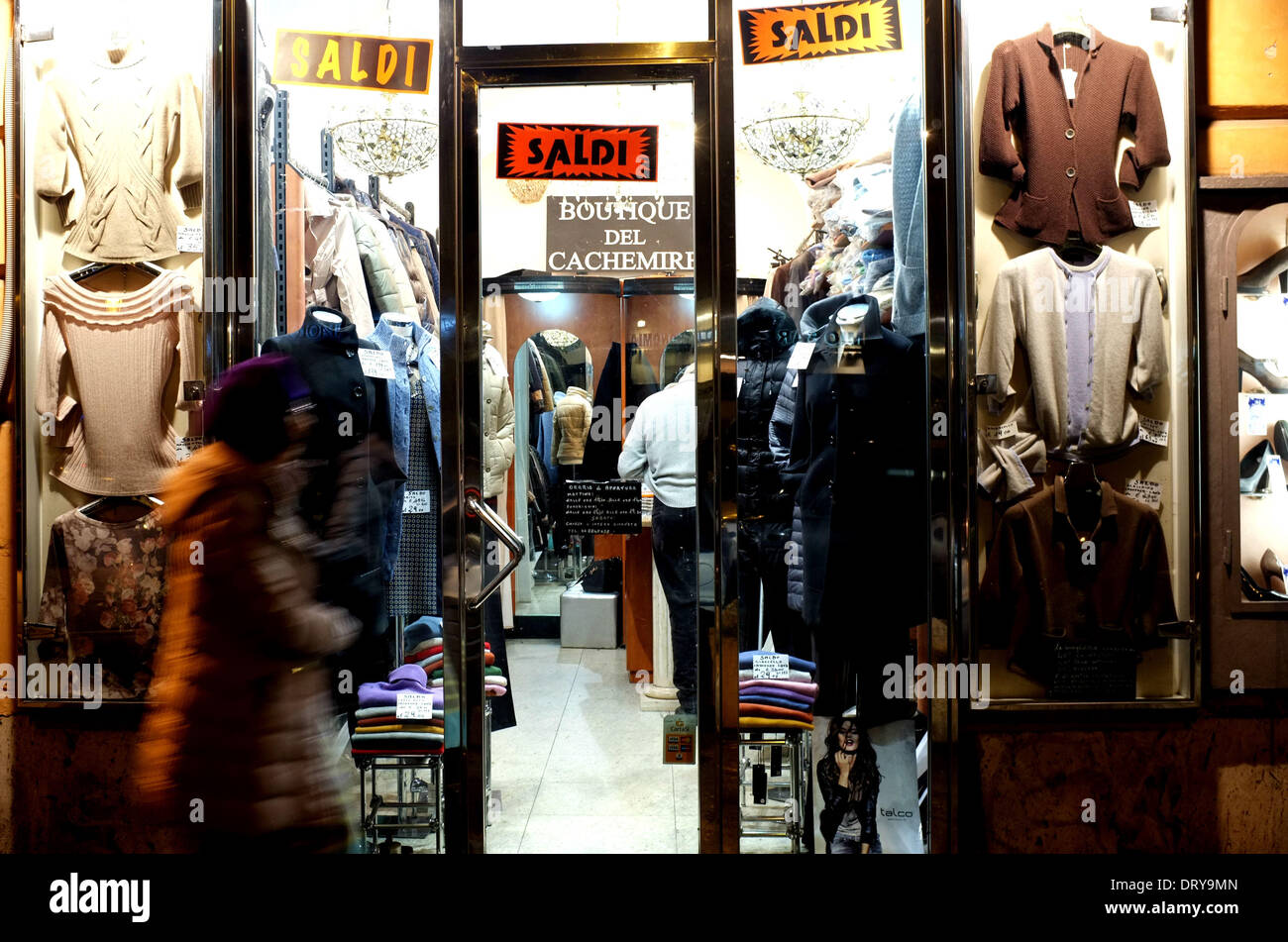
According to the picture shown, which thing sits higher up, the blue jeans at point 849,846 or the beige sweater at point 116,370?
the beige sweater at point 116,370

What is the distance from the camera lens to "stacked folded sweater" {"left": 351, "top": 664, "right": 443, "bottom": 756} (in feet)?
9.27

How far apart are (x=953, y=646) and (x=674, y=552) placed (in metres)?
0.90

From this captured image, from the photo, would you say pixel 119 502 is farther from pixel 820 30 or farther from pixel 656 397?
pixel 820 30

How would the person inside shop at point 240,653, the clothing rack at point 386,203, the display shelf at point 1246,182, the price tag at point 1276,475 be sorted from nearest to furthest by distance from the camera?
the person inside shop at point 240,653 → the display shelf at point 1246,182 → the price tag at point 1276,475 → the clothing rack at point 386,203

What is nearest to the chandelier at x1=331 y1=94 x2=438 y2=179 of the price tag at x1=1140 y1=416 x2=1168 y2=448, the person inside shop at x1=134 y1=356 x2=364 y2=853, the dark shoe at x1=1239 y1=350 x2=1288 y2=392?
the person inside shop at x1=134 y1=356 x2=364 y2=853

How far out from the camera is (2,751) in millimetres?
2883

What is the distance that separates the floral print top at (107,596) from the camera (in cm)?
286

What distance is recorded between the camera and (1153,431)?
9.14 ft

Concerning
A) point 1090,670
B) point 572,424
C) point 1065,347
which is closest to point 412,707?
point 572,424

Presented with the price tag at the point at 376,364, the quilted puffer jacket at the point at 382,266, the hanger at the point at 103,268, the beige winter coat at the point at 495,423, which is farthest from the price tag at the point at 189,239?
the beige winter coat at the point at 495,423

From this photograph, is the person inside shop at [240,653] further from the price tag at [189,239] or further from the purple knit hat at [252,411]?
the price tag at [189,239]

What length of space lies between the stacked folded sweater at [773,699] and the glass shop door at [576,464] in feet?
0.50

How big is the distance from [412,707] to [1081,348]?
2.34 metres
